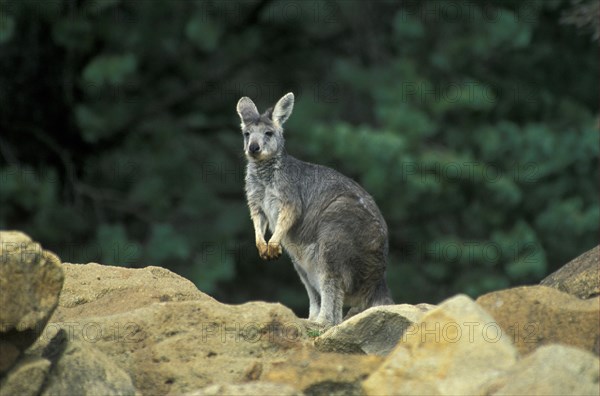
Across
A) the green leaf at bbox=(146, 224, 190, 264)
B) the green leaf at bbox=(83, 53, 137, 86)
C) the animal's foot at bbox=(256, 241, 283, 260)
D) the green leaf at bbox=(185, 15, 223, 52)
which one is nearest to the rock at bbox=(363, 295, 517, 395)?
the animal's foot at bbox=(256, 241, 283, 260)

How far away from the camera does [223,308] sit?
7.84m

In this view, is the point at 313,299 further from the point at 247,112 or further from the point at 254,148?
the point at 247,112

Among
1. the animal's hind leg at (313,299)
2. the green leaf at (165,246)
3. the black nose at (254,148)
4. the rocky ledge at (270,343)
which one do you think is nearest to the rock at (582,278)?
the rocky ledge at (270,343)

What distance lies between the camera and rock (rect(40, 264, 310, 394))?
7.33 meters

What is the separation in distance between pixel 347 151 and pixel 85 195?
15.6 ft

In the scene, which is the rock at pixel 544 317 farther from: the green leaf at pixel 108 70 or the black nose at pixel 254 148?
the green leaf at pixel 108 70

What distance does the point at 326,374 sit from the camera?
7.00 meters

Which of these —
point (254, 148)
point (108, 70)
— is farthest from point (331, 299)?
point (108, 70)

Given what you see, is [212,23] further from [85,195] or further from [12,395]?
[12,395]

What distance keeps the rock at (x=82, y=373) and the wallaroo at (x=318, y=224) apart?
2.99 metres

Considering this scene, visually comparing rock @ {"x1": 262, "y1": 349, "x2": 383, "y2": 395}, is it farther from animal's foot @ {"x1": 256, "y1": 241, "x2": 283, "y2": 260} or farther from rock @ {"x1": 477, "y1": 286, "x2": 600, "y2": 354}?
animal's foot @ {"x1": 256, "y1": 241, "x2": 283, "y2": 260}

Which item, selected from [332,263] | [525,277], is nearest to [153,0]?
[525,277]

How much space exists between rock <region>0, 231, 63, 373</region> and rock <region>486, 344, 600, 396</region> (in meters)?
2.47

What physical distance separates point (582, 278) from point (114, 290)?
3326mm
